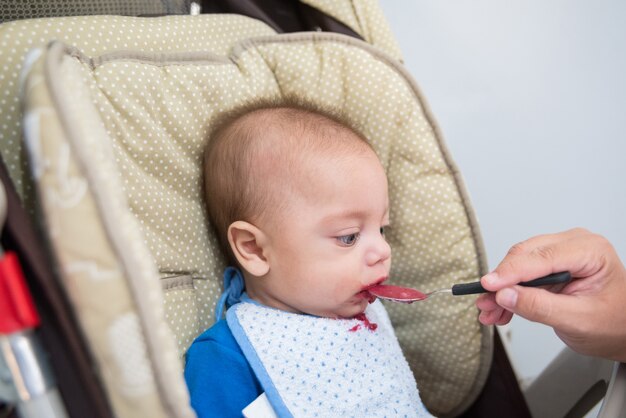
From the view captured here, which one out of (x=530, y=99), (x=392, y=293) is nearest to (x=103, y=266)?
(x=392, y=293)

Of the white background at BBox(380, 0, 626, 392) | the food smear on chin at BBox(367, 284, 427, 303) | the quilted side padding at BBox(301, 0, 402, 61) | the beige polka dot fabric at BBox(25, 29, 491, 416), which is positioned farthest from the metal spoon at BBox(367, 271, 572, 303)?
the white background at BBox(380, 0, 626, 392)

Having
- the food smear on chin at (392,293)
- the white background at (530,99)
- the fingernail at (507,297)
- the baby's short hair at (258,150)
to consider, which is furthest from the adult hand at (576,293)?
the white background at (530,99)

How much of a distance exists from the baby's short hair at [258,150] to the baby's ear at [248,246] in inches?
0.6

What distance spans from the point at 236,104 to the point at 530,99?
86 cm

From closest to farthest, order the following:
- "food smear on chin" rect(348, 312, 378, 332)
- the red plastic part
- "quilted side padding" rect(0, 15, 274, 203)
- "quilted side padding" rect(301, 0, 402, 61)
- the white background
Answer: the red plastic part → "quilted side padding" rect(0, 15, 274, 203) → "food smear on chin" rect(348, 312, 378, 332) → "quilted side padding" rect(301, 0, 402, 61) → the white background

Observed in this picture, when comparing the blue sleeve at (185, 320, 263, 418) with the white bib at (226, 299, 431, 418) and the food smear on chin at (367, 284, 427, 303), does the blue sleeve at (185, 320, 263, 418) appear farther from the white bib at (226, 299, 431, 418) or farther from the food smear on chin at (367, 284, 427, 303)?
the food smear on chin at (367, 284, 427, 303)

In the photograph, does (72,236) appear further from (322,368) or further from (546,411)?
(546,411)

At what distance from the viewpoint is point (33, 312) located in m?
0.39

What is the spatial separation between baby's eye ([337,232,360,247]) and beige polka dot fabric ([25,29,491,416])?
151mm

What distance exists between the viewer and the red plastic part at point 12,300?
372 millimetres

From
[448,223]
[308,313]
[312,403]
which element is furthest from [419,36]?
[312,403]

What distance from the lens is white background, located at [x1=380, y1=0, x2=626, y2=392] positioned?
134cm

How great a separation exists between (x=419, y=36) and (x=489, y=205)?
46 cm

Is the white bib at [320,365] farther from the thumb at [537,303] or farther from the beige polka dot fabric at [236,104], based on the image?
the thumb at [537,303]
